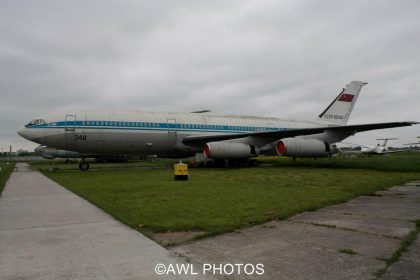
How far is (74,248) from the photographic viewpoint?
15.6 ft

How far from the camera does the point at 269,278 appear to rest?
140 inches

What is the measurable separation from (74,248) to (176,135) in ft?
64.0

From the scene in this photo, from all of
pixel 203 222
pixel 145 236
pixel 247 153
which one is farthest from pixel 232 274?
pixel 247 153

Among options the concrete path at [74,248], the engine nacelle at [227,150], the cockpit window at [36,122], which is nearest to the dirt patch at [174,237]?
the concrete path at [74,248]

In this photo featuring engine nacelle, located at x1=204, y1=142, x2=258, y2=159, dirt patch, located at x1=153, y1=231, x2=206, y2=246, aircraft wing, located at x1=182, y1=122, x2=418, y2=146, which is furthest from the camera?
aircraft wing, located at x1=182, y1=122, x2=418, y2=146

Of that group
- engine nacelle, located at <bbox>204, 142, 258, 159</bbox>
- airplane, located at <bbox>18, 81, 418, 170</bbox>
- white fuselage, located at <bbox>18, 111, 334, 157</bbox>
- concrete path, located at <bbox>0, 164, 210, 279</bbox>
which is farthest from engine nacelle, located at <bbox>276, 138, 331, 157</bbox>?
concrete path, located at <bbox>0, 164, 210, 279</bbox>

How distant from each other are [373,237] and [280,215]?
78.0 inches

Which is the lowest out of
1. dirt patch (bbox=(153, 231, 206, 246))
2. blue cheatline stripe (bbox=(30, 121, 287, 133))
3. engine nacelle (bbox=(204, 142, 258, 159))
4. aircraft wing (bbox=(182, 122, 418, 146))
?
dirt patch (bbox=(153, 231, 206, 246))

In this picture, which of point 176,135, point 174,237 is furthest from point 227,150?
point 174,237

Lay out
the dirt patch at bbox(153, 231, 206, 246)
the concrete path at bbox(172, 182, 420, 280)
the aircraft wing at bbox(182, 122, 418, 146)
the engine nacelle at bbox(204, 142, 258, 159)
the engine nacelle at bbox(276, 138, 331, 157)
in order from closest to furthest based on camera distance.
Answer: the concrete path at bbox(172, 182, 420, 280) → the dirt patch at bbox(153, 231, 206, 246) → the engine nacelle at bbox(204, 142, 258, 159) → the aircraft wing at bbox(182, 122, 418, 146) → the engine nacelle at bbox(276, 138, 331, 157)

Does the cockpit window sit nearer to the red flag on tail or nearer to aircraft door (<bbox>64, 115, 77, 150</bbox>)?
aircraft door (<bbox>64, 115, 77, 150</bbox>)

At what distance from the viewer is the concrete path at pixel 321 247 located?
12.3 feet

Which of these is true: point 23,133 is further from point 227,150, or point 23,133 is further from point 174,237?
point 174,237

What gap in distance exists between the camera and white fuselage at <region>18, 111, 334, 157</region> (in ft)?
68.7
